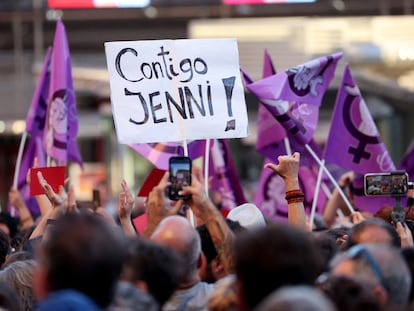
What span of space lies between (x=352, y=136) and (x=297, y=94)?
0.89m

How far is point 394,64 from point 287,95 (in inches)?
662

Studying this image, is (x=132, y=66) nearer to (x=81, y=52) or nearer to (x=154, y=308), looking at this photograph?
(x=154, y=308)

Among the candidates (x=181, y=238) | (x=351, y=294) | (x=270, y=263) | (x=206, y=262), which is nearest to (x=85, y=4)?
(x=206, y=262)

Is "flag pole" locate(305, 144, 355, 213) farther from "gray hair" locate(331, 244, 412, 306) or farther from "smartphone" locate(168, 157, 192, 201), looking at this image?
"gray hair" locate(331, 244, 412, 306)

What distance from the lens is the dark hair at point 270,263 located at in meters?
4.28

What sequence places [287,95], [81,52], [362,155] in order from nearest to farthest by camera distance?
[287,95] → [362,155] → [81,52]

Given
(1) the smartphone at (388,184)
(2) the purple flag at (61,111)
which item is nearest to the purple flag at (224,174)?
(2) the purple flag at (61,111)

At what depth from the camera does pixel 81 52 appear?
32125mm

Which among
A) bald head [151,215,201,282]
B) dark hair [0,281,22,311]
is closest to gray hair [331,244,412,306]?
bald head [151,215,201,282]

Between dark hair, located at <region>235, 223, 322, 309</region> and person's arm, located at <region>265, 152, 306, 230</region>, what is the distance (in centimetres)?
230

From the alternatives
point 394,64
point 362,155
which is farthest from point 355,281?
point 394,64

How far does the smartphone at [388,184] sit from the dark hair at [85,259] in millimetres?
3565

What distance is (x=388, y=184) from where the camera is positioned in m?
7.62

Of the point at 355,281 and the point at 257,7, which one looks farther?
the point at 257,7
